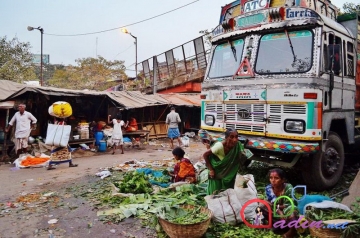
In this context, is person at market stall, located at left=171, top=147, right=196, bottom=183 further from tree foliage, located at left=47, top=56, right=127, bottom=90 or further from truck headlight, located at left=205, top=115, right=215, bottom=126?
tree foliage, located at left=47, top=56, right=127, bottom=90

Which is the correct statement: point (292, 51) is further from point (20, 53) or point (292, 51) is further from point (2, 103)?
point (20, 53)

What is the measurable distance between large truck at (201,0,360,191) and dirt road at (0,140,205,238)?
264 centimetres

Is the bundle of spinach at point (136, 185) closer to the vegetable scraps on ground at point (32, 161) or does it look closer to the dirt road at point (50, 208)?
the dirt road at point (50, 208)

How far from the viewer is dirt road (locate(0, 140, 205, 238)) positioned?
12.8 feet

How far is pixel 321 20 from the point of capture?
16.6 feet

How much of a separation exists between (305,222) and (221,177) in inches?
54.1

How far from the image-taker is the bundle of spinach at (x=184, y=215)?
11.7ft

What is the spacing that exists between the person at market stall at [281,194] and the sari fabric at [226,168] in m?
0.65

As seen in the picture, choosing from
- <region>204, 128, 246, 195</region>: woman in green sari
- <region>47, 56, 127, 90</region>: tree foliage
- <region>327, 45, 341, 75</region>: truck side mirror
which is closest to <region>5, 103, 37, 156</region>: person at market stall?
<region>204, 128, 246, 195</region>: woman in green sari

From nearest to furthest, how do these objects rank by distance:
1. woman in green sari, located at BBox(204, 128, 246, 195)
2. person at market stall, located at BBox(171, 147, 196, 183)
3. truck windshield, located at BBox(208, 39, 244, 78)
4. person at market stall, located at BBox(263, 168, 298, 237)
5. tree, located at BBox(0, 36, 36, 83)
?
person at market stall, located at BBox(263, 168, 298, 237), woman in green sari, located at BBox(204, 128, 246, 195), person at market stall, located at BBox(171, 147, 196, 183), truck windshield, located at BBox(208, 39, 244, 78), tree, located at BBox(0, 36, 36, 83)

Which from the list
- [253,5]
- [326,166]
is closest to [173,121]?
[253,5]

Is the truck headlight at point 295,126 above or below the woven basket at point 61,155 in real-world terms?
above

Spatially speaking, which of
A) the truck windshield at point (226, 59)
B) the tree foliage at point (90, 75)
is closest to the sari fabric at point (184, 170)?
the truck windshield at point (226, 59)

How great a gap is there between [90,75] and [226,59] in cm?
2507
